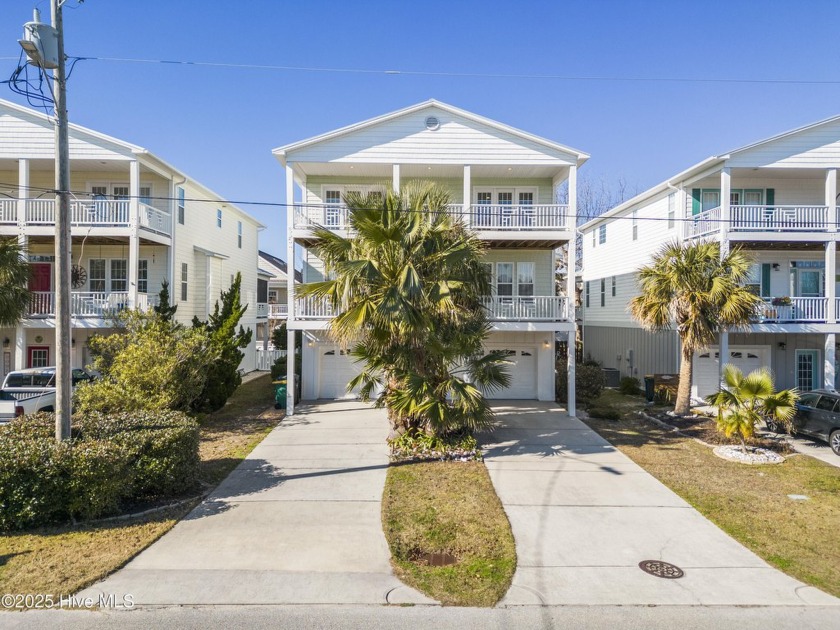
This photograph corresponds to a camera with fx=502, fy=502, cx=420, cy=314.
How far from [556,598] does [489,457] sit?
5566mm

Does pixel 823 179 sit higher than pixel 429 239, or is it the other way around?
pixel 823 179

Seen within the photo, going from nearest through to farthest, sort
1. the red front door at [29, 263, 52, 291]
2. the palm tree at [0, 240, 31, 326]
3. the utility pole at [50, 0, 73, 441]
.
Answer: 1. the utility pole at [50, 0, 73, 441]
2. the palm tree at [0, 240, 31, 326]
3. the red front door at [29, 263, 52, 291]

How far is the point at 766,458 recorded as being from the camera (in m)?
11.2

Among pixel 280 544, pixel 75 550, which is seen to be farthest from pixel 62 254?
pixel 280 544

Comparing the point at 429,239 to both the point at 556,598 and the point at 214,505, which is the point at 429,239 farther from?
the point at 556,598

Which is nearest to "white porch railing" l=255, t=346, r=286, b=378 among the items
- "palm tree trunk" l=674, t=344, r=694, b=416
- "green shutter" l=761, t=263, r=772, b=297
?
"palm tree trunk" l=674, t=344, r=694, b=416

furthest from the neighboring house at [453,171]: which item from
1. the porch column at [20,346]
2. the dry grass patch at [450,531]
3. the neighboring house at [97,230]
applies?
the porch column at [20,346]

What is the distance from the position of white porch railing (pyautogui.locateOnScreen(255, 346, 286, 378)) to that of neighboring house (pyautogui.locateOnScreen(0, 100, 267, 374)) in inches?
237

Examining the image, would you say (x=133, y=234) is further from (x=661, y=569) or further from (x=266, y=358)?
(x=661, y=569)

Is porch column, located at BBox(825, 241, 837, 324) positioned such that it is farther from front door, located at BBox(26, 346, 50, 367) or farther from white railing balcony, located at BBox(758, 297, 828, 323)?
front door, located at BBox(26, 346, 50, 367)

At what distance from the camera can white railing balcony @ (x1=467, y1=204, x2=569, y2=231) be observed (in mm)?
15990

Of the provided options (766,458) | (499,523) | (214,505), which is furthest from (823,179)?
(214,505)

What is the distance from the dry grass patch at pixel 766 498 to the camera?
6746 millimetres

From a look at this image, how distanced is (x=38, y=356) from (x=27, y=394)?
7819 mm
